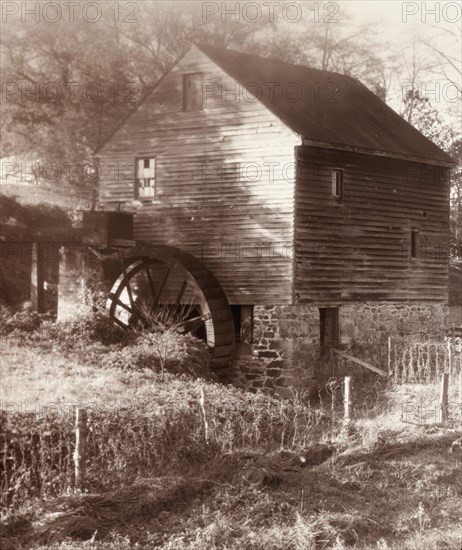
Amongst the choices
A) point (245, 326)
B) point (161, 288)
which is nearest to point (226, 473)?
point (245, 326)

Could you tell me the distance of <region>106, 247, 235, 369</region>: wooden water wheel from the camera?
2081 centimetres

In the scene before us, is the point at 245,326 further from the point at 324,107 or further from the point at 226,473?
the point at 226,473

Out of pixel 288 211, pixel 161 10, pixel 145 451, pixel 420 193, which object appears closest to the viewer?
pixel 145 451

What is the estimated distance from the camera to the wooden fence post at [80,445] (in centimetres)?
1169

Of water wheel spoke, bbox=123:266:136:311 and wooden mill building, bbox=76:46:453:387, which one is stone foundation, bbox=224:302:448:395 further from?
water wheel spoke, bbox=123:266:136:311

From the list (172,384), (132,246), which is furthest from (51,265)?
(172,384)

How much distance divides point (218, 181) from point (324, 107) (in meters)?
4.09

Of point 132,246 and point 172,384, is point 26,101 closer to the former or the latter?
point 132,246

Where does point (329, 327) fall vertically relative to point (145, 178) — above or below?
below

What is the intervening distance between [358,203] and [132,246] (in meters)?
6.13

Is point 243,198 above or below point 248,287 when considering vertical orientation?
above

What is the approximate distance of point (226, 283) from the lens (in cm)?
2188

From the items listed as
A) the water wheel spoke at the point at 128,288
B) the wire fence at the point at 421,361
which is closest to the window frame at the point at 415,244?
the wire fence at the point at 421,361

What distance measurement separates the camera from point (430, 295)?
24.8 metres
